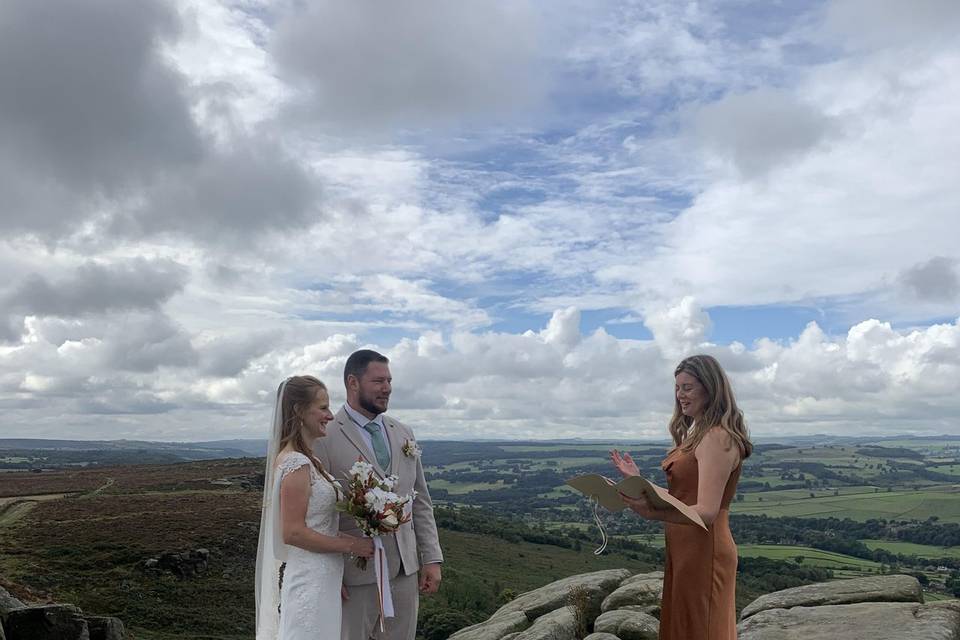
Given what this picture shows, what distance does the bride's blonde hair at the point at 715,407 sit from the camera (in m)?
5.11

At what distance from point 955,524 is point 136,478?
8445cm

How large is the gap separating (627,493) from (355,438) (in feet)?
8.17

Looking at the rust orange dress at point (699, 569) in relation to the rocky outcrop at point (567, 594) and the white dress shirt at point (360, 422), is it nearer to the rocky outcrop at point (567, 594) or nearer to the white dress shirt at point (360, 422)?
the white dress shirt at point (360, 422)

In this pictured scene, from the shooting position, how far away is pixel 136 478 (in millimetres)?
70312

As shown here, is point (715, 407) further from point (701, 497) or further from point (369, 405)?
point (369, 405)

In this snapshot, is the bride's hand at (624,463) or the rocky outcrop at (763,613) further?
the rocky outcrop at (763,613)

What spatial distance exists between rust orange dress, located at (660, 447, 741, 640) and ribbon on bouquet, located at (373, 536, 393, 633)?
7.11 ft

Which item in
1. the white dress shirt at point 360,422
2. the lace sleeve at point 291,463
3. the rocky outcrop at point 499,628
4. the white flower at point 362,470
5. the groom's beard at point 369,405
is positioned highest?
the groom's beard at point 369,405

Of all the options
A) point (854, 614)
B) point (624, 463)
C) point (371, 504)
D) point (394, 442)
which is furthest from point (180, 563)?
point (624, 463)

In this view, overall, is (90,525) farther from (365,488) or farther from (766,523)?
(766,523)

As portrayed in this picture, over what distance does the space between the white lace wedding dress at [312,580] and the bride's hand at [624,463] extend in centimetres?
210

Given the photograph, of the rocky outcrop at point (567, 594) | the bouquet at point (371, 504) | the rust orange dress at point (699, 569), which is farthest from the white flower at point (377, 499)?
the rocky outcrop at point (567, 594)

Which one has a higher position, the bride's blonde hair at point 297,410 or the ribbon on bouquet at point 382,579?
the bride's blonde hair at point 297,410

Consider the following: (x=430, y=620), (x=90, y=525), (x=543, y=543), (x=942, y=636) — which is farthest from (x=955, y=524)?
(x=942, y=636)
